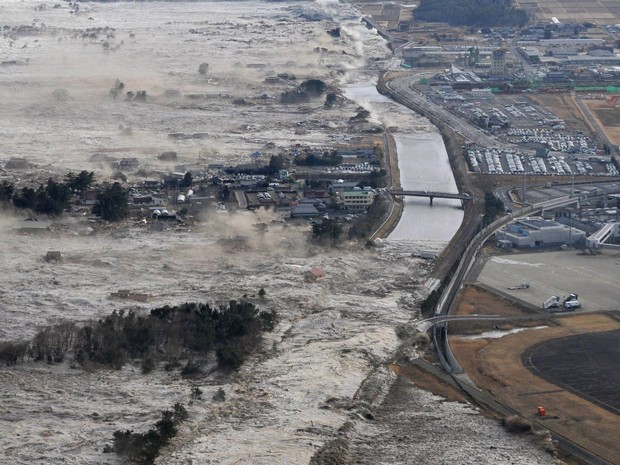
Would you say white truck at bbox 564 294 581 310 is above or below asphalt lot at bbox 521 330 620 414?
below

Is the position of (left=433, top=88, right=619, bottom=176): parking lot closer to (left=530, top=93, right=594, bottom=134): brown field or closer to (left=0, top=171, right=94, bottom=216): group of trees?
(left=530, top=93, right=594, bottom=134): brown field

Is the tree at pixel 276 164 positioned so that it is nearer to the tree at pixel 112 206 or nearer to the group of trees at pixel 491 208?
the tree at pixel 112 206

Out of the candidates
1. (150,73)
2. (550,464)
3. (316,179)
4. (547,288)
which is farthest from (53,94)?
(550,464)

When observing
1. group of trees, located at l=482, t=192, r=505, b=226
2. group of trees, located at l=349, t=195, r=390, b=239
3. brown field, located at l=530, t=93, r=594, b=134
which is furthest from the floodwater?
brown field, located at l=530, t=93, r=594, b=134

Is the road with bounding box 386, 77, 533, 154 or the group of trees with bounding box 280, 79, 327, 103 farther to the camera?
the group of trees with bounding box 280, 79, 327, 103

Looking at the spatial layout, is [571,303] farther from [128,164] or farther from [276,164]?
[128,164]

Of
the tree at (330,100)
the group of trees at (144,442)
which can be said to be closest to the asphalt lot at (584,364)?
the group of trees at (144,442)

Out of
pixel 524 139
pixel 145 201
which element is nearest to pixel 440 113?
pixel 524 139
